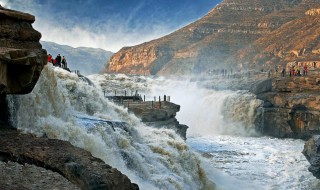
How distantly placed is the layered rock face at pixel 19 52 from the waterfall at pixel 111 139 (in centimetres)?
180

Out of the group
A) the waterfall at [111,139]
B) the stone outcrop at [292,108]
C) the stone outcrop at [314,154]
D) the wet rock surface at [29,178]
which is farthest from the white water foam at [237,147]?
the wet rock surface at [29,178]

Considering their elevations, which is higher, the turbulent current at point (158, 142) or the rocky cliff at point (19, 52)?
the rocky cliff at point (19, 52)

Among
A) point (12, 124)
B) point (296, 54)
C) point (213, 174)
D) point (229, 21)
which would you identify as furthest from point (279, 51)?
point (12, 124)

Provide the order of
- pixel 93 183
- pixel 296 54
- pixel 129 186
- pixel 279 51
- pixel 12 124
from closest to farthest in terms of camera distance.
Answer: pixel 93 183
pixel 129 186
pixel 12 124
pixel 296 54
pixel 279 51

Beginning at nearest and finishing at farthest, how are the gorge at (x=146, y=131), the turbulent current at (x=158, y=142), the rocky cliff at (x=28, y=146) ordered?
the rocky cliff at (x=28, y=146)
the gorge at (x=146, y=131)
the turbulent current at (x=158, y=142)

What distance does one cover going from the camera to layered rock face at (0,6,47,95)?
1081 centimetres

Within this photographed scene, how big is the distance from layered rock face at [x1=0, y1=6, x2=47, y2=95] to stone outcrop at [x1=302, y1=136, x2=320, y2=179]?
16756mm

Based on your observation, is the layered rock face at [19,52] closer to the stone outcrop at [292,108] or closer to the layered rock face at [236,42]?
the stone outcrop at [292,108]

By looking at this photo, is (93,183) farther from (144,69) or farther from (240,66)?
(144,69)

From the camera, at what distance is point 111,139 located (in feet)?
53.4

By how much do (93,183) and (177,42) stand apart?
170 m

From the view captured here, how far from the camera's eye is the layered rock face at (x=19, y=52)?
10812mm

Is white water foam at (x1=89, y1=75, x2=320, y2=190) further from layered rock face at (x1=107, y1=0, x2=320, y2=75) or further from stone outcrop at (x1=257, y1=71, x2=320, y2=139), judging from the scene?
layered rock face at (x1=107, y1=0, x2=320, y2=75)

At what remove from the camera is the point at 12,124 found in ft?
43.2
